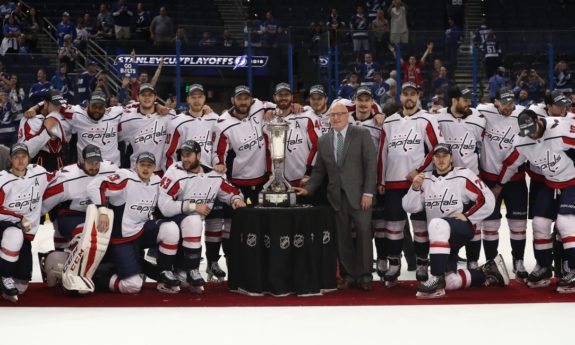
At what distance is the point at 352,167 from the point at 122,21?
1033cm

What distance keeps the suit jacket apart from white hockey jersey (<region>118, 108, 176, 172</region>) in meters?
1.49

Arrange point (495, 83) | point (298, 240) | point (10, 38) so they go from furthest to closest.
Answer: point (10, 38) → point (495, 83) → point (298, 240)

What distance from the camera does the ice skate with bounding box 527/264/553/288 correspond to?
721 centimetres

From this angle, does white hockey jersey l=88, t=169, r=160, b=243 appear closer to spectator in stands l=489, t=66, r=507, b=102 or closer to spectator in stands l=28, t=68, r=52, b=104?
spectator in stands l=28, t=68, r=52, b=104

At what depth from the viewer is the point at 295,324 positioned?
593 cm

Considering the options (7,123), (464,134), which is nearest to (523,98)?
(464,134)

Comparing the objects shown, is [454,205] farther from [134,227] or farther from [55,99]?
[55,99]

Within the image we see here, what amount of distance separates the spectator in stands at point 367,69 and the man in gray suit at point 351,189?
19.1 feet

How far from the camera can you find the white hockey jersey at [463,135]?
302 inches

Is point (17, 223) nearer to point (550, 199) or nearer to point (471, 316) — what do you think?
point (471, 316)

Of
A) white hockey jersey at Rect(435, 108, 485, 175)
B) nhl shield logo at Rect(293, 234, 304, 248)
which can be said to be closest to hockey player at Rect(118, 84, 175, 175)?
nhl shield logo at Rect(293, 234, 304, 248)

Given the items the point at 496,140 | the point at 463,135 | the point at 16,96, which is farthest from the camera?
the point at 16,96

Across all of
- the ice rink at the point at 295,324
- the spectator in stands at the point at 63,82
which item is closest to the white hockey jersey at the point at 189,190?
the ice rink at the point at 295,324

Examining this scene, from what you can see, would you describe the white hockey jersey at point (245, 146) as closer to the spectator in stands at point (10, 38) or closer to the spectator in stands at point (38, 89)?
the spectator in stands at point (38, 89)
